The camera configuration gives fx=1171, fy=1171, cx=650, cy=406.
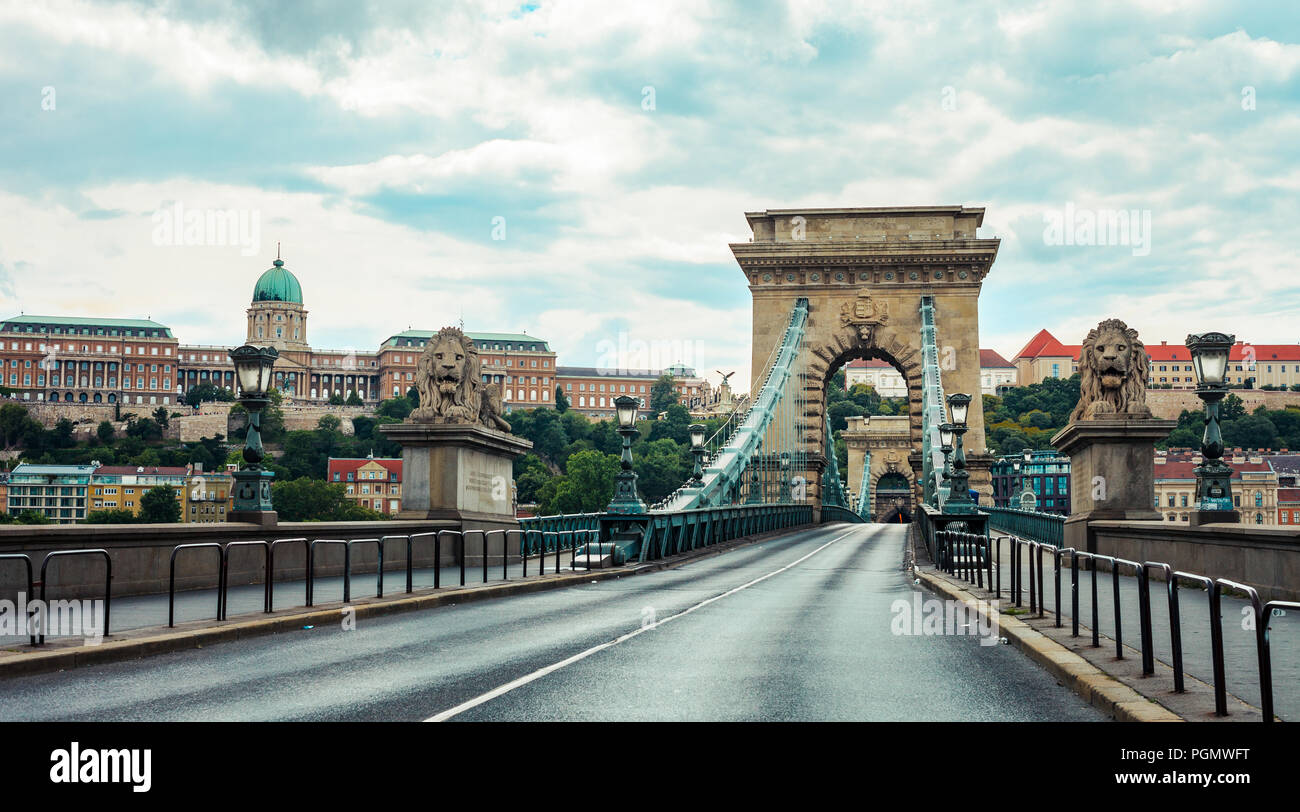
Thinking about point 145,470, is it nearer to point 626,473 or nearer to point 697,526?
point 697,526

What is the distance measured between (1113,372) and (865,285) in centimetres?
4600

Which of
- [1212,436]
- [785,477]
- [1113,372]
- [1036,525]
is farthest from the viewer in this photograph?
[785,477]

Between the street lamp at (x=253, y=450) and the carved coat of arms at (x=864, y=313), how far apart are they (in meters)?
51.6

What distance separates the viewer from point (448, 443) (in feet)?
66.3

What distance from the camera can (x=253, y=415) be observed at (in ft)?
55.0

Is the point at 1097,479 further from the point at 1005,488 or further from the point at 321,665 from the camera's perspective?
the point at 1005,488

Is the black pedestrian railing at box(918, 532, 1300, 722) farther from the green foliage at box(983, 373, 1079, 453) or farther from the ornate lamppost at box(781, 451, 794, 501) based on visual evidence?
the green foliage at box(983, 373, 1079, 453)

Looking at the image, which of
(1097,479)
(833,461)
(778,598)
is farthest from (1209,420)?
(833,461)

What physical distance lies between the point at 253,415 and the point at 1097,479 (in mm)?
13766

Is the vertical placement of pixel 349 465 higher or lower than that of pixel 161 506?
higher

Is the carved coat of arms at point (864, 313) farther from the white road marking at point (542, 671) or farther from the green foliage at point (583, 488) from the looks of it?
the green foliage at point (583, 488)

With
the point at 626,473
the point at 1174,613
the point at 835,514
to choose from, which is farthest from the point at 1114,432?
the point at 835,514

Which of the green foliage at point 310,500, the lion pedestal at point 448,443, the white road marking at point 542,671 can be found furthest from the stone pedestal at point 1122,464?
the green foliage at point 310,500

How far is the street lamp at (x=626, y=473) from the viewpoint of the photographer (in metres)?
24.4
